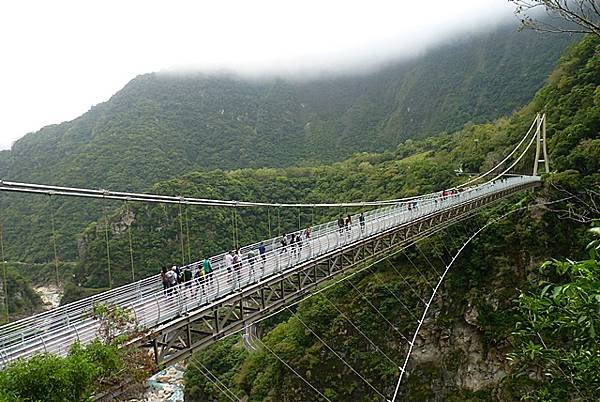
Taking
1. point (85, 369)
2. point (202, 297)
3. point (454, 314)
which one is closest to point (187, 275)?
point (202, 297)

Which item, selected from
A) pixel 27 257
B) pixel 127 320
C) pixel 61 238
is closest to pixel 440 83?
pixel 61 238

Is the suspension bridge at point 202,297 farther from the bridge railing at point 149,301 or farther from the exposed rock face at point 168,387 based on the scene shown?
the exposed rock face at point 168,387

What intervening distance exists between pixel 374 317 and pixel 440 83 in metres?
81.8

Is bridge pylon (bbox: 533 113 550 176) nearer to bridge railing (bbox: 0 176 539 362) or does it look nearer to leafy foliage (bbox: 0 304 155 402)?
bridge railing (bbox: 0 176 539 362)

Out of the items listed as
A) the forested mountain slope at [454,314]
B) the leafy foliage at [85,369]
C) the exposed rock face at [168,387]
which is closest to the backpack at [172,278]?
the leafy foliage at [85,369]

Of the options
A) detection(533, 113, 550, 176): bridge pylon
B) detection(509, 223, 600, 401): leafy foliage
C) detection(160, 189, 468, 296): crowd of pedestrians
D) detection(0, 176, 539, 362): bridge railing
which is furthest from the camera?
detection(533, 113, 550, 176): bridge pylon

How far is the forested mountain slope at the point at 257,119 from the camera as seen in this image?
215ft

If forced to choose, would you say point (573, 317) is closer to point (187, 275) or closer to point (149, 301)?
point (149, 301)

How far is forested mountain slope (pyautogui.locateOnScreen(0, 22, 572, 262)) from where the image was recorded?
2576 inches

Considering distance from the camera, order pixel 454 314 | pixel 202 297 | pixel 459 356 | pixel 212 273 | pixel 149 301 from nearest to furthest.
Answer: pixel 149 301, pixel 202 297, pixel 212 273, pixel 459 356, pixel 454 314

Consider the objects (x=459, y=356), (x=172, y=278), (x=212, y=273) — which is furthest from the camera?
(x=459, y=356)

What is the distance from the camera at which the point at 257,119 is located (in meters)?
96.9

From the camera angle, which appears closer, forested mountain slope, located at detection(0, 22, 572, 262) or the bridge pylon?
the bridge pylon

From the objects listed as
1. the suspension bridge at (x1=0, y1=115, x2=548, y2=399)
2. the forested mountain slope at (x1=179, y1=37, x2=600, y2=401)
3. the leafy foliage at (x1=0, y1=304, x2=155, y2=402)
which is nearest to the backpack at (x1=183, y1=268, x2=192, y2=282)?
the suspension bridge at (x1=0, y1=115, x2=548, y2=399)
